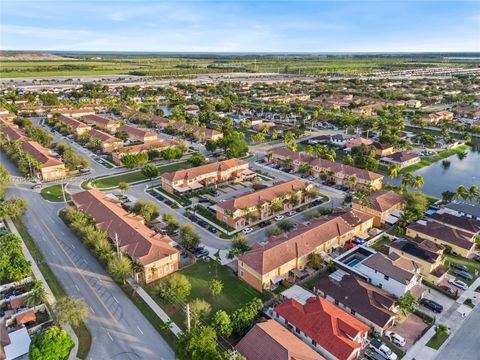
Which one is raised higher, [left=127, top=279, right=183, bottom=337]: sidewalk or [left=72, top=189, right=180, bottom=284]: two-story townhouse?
[left=72, top=189, right=180, bottom=284]: two-story townhouse

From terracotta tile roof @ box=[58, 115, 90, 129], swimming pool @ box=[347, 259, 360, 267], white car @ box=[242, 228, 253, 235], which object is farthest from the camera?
terracotta tile roof @ box=[58, 115, 90, 129]

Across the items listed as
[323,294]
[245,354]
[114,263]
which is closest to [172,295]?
[114,263]

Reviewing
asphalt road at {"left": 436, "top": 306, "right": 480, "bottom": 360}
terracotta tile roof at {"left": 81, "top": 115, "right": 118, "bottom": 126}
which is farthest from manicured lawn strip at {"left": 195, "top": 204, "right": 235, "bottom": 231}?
terracotta tile roof at {"left": 81, "top": 115, "right": 118, "bottom": 126}

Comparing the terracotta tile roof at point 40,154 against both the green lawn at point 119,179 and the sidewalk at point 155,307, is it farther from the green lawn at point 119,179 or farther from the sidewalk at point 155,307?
the sidewalk at point 155,307

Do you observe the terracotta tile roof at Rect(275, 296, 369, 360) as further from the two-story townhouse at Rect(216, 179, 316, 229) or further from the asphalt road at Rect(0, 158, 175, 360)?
the two-story townhouse at Rect(216, 179, 316, 229)

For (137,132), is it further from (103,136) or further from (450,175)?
(450,175)

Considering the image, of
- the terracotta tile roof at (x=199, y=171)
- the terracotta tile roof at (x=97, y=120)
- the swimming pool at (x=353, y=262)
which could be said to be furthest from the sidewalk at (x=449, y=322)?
the terracotta tile roof at (x=97, y=120)

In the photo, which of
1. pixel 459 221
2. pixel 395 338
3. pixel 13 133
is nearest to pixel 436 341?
pixel 395 338
